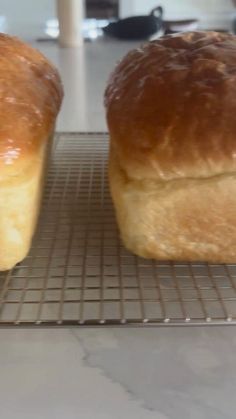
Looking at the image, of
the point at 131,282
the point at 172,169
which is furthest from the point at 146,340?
the point at 172,169

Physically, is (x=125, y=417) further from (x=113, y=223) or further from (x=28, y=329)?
(x=113, y=223)

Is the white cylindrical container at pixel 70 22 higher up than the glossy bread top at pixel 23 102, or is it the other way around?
the glossy bread top at pixel 23 102

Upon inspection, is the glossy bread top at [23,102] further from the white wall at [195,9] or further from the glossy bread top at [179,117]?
the white wall at [195,9]

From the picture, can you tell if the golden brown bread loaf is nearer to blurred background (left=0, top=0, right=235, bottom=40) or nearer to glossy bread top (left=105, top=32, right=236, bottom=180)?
glossy bread top (left=105, top=32, right=236, bottom=180)

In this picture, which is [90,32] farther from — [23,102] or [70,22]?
[23,102]

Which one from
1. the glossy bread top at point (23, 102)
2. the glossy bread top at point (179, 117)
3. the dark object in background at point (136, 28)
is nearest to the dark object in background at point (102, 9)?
the dark object in background at point (136, 28)

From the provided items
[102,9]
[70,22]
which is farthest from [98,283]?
[102,9]
